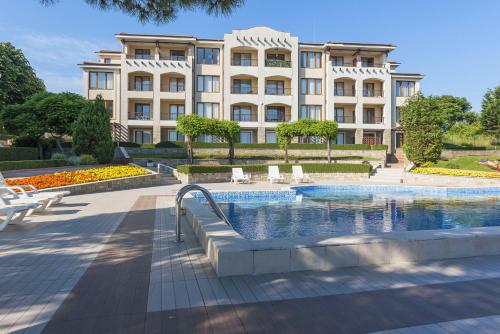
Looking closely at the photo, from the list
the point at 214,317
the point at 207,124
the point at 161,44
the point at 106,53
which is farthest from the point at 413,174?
the point at 106,53

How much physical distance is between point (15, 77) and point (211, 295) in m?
39.4

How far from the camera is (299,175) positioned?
20422mm

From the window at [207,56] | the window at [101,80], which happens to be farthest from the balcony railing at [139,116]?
the window at [207,56]

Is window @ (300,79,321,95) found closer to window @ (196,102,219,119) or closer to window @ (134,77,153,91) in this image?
window @ (196,102,219,119)

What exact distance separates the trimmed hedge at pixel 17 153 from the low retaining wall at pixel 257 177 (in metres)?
11.8

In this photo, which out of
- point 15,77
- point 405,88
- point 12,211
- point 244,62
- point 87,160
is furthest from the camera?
point 405,88

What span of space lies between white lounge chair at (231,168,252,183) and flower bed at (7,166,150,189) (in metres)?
4.72

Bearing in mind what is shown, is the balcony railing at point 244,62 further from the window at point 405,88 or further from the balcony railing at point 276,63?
the window at point 405,88

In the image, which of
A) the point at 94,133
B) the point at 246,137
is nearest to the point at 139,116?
the point at 246,137

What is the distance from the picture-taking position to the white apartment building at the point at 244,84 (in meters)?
33.2

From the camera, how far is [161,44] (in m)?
34.1

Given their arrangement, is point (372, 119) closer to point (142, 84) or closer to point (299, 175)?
point (299, 175)

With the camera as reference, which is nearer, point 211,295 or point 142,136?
point 211,295

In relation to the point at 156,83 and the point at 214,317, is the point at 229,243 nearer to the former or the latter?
the point at 214,317
